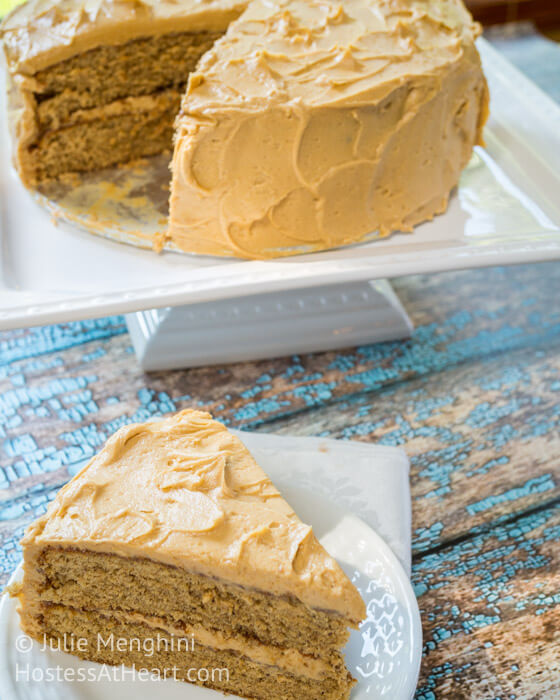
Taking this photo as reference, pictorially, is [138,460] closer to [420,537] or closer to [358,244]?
[420,537]

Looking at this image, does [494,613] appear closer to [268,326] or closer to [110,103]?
[268,326]

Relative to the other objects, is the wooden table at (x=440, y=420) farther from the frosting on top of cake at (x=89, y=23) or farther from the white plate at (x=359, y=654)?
the frosting on top of cake at (x=89, y=23)

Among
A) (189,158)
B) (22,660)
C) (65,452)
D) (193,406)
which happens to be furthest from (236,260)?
(22,660)

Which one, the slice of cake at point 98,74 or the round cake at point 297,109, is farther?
the slice of cake at point 98,74

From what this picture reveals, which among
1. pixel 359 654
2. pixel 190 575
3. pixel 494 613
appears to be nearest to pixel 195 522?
pixel 190 575

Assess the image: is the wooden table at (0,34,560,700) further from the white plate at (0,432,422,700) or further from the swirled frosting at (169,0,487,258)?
the swirled frosting at (169,0,487,258)

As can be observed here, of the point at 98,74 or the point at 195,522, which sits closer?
the point at 195,522

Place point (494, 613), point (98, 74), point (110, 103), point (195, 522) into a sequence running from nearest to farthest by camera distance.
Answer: point (195, 522), point (494, 613), point (98, 74), point (110, 103)

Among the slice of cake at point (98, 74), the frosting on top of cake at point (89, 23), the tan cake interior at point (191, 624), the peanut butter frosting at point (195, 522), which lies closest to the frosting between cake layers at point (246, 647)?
the tan cake interior at point (191, 624)
